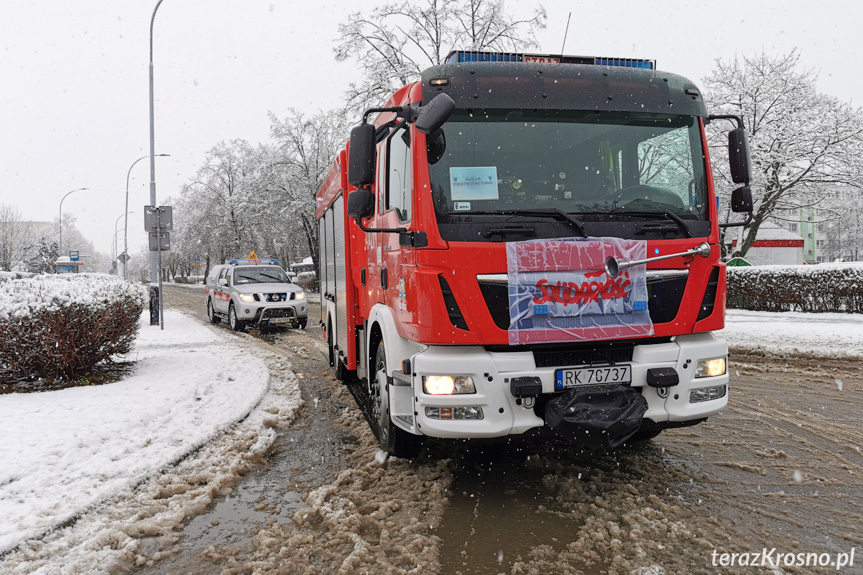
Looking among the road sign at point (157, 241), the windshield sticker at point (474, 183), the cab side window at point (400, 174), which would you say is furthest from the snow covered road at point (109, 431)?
the road sign at point (157, 241)

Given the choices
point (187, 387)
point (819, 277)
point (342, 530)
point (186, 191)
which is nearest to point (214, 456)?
point (342, 530)

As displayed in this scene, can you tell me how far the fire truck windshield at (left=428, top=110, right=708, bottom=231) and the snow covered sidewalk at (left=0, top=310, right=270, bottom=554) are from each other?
3.14 metres

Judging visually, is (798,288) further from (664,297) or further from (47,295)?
(47,295)

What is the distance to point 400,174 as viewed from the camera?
14.8 feet

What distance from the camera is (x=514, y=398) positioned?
3.86m

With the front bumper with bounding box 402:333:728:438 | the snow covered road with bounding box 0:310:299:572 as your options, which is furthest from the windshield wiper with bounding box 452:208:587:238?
the snow covered road with bounding box 0:310:299:572

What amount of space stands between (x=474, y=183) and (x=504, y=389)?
53.6 inches

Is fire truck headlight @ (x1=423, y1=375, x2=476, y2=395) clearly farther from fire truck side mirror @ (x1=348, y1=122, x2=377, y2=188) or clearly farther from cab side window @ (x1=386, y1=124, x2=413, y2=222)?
fire truck side mirror @ (x1=348, y1=122, x2=377, y2=188)

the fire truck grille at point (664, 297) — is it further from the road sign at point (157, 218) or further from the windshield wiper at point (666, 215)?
the road sign at point (157, 218)

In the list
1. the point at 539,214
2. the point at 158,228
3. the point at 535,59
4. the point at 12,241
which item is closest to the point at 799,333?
the point at 535,59

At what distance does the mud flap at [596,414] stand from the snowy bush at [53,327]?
6423 mm

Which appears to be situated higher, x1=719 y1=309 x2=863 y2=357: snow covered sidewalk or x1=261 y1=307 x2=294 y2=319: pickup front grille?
x1=261 y1=307 x2=294 y2=319: pickup front grille

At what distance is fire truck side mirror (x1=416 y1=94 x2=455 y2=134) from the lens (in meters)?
3.99

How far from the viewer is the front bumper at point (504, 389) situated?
384 centimetres
